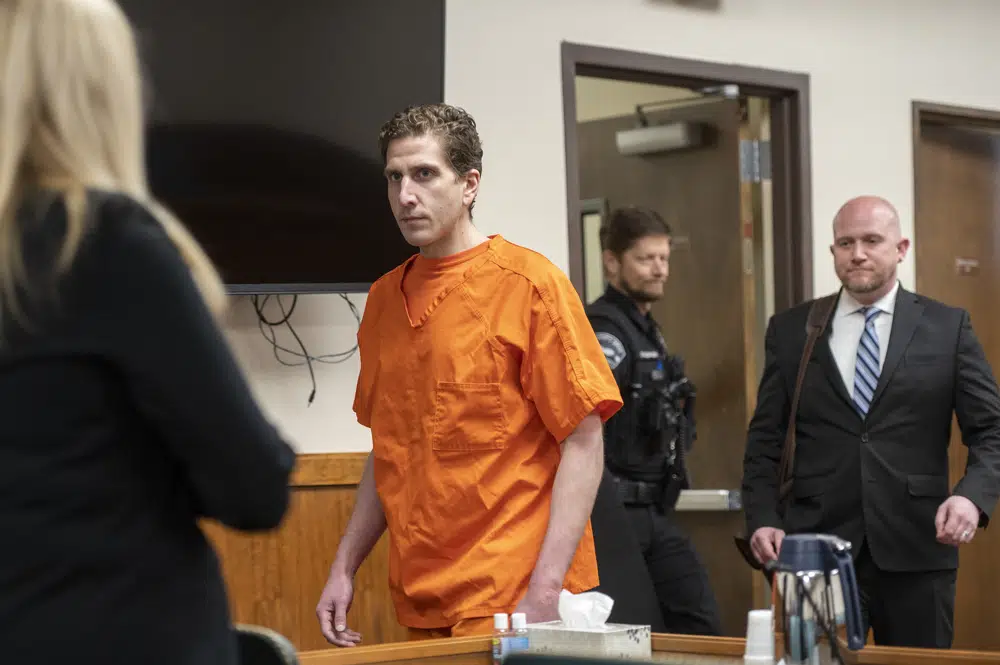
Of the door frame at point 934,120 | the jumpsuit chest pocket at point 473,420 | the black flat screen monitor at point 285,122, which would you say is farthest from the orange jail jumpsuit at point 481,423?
the door frame at point 934,120

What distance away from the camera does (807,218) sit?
513 centimetres

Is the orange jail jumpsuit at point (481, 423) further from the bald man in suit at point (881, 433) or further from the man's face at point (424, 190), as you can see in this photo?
the bald man in suit at point (881, 433)

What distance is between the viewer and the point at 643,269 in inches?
184

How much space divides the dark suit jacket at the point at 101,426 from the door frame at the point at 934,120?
4.68 m

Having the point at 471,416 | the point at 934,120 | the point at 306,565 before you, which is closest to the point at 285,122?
the point at 306,565

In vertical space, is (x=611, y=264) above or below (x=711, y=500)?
above

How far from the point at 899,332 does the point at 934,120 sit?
2254mm

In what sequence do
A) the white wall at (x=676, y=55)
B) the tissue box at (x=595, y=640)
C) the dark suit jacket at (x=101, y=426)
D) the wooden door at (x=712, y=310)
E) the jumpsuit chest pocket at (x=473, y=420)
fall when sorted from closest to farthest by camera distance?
the dark suit jacket at (x=101, y=426), the tissue box at (x=595, y=640), the jumpsuit chest pocket at (x=473, y=420), the white wall at (x=676, y=55), the wooden door at (x=712, y=310)

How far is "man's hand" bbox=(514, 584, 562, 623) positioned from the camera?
2.41 meters

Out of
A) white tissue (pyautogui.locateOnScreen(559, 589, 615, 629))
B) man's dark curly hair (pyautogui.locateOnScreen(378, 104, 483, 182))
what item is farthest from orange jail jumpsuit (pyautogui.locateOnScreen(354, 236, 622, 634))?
white tissue (pyautogui.locateOnScreen(559, 589, 615, 629))

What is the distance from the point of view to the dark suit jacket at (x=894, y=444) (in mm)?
3588

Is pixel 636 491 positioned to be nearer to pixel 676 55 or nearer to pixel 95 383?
pixel 676 55

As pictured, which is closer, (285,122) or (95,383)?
(95,383)

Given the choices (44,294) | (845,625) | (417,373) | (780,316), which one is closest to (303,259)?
(417,373)
